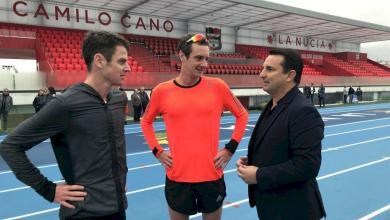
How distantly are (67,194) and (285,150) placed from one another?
1.26 meters

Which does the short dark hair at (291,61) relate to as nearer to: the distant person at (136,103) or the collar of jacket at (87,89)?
the collar of jacket at (87,89)

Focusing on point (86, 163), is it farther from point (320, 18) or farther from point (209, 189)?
point (320, 18)

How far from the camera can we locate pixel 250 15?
25094mm

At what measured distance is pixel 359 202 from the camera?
201 inches

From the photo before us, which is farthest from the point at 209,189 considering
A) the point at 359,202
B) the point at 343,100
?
the point at 343,100

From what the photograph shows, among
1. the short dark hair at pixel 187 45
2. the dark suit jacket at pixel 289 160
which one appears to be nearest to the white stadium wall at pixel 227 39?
the short dark hair at pixel 187 45

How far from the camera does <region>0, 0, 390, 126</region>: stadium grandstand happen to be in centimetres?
1806

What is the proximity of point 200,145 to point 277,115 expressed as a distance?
2.69 ft

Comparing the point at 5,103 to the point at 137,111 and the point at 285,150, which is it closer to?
the point at 137,111

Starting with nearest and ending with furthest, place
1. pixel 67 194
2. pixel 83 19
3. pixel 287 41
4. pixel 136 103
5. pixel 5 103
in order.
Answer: pixel 67 194, pixel 5 103, pixel 136 103, pixel 83 19, pixel 287 41

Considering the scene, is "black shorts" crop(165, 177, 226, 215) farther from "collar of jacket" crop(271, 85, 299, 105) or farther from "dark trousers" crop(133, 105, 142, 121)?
"dark trousers" crop(133, 105, 142, 121)

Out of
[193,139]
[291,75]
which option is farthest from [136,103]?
[291,75]

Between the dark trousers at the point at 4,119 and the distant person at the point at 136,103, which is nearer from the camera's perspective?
the dark trousers at the point at 4,119

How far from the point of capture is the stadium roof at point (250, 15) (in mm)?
21500
